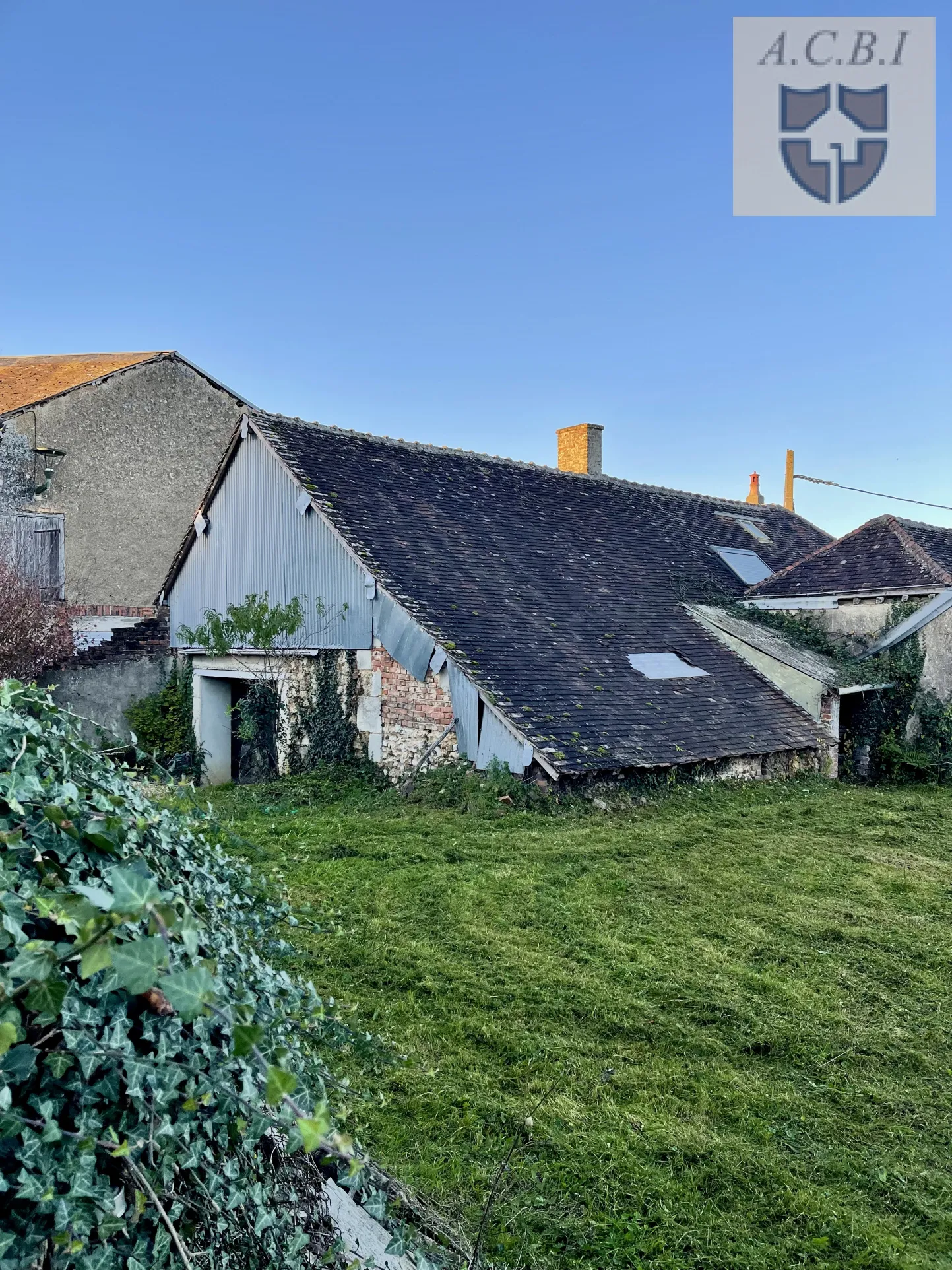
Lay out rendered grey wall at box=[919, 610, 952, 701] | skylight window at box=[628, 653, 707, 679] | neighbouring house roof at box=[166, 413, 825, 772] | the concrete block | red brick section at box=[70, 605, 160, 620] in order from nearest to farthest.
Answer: neighbouring house roof at box=[166, 413, 825, 772]
the concrete block
skylight window at box=[628, 653, 707, 679]
rendered grey wall at box=[919, 610, 952, 701]
red brick section at box=[70, 605, 160, 620]

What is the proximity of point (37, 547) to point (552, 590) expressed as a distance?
11.3 metres

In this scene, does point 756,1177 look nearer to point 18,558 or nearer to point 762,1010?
point 762,1010

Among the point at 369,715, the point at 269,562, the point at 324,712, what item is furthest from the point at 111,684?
the point at 369,715

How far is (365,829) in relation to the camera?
938cm

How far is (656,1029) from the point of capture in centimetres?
477

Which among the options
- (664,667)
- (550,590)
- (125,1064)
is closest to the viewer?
(125,1064)

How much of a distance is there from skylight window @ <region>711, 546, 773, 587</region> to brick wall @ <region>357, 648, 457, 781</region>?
931 cm

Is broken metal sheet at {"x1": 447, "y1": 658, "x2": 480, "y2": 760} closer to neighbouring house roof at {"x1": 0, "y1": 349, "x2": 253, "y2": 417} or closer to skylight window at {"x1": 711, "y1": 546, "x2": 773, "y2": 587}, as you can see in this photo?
skylight window at {"x1": 711, "y1": 546, "x2": 773, "y2": 587}

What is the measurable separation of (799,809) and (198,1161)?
33.0ft

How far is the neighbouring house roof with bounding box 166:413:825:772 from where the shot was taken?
36.3 ft

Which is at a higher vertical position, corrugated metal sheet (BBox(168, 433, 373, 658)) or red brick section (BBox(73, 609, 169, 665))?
corrugated metal sheet (BBox(168, 433, 373, 658))

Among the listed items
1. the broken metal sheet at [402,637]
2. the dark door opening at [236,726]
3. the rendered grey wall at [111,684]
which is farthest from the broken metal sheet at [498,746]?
the rendered grey wall at [111,684]

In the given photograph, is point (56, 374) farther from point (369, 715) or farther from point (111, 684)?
point (369, 715)

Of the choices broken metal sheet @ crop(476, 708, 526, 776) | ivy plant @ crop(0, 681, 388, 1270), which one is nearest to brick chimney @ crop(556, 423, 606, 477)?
broken metal sheet @ crop(476, 708, 526, 776)
